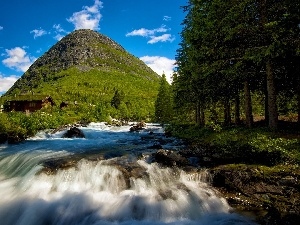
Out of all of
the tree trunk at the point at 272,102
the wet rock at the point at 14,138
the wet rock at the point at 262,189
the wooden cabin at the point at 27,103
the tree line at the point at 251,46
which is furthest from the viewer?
the wooden cabin at the point at 27,103

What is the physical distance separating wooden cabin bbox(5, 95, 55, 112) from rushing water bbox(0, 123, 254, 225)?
65.6m

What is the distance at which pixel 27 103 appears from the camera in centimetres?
7931

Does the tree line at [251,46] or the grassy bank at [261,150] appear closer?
the grassy bank at [261,150]

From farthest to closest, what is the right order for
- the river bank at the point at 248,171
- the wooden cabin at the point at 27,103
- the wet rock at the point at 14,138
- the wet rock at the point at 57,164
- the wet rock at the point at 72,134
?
the wooden cabin at the point at 27,103
the wet rock at the point at 72,134
the wet rock at the point at 14,138
the wet rock at the point at 57,164
the river bank at the point at 248,171

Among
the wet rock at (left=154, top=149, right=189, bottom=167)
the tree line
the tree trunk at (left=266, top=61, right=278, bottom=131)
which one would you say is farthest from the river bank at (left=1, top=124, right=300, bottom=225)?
the tree line

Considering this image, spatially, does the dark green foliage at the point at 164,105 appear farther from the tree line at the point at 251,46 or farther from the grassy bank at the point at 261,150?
the grassy bank at the point at 261,150

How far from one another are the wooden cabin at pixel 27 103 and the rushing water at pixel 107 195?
65644mm

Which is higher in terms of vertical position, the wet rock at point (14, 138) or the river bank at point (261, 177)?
the wet rock at point (14, 138)

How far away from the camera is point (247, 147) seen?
44.0ft

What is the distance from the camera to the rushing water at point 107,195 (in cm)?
1076

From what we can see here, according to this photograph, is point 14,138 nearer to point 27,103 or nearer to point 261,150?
point 261,150

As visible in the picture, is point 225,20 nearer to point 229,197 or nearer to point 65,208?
point 229,197

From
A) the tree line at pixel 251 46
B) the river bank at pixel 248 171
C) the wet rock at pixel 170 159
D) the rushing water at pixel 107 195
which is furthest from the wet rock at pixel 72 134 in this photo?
the wet rock at pixel 170 159

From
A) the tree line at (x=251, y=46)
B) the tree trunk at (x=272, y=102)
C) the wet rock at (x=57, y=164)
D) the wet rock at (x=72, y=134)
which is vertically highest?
the tree line at (x=251, y=46)
